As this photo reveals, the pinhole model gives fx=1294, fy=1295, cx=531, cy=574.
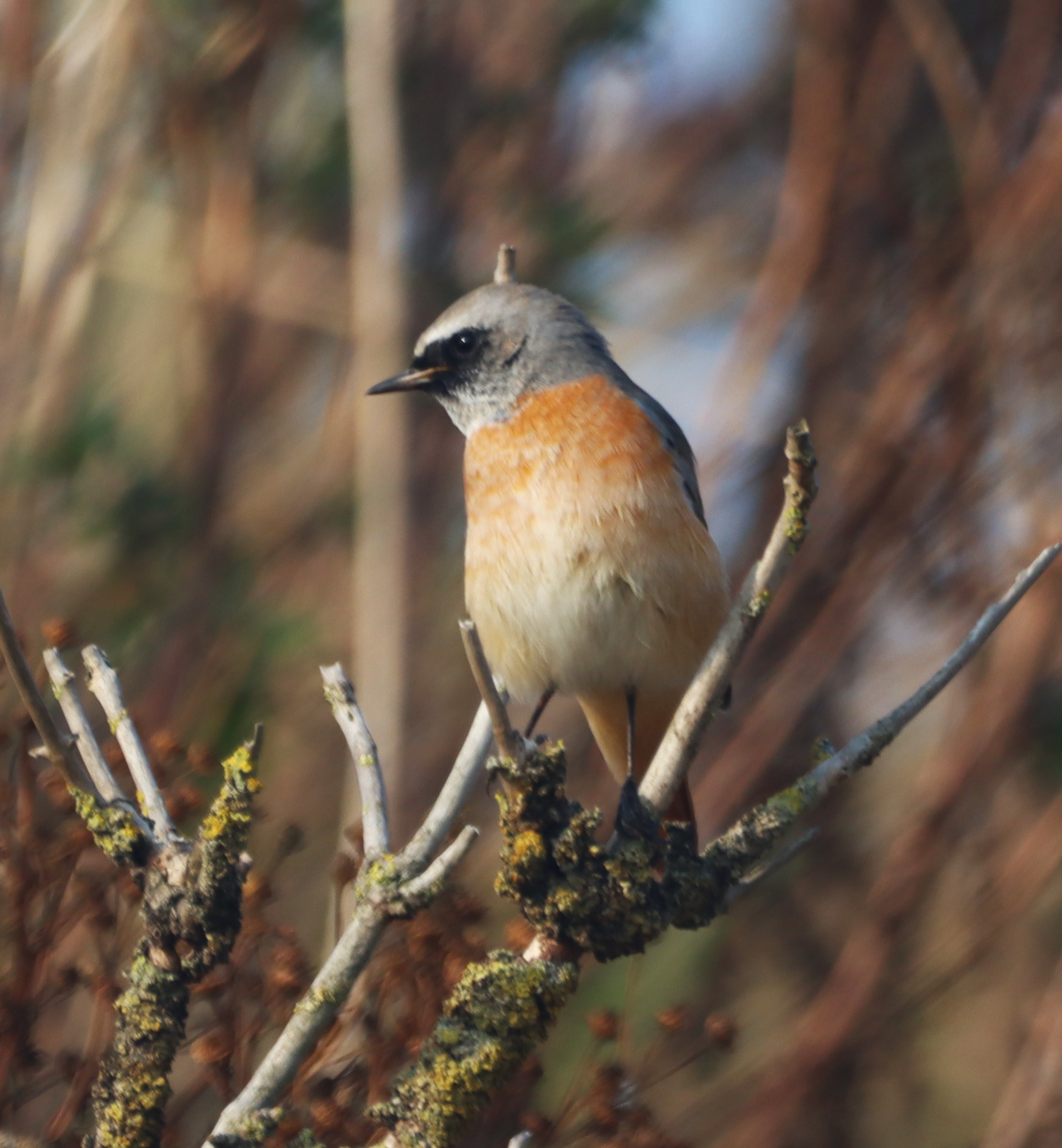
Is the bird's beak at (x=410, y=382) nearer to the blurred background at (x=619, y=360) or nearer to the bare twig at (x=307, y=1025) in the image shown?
the blurred background at (x=619, y=360)

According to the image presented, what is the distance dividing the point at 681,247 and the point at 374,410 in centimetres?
262

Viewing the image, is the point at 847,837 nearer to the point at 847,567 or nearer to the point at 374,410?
the point at 847,567

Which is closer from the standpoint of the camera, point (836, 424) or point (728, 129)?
point (836, 424)

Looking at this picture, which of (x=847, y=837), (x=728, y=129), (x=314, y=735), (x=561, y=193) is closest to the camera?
(x=314, y=735)

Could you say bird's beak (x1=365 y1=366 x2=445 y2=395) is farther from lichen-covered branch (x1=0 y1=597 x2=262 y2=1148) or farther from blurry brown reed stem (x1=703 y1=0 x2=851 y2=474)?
lichen-covered branch (x1=0 y1=597 x2=262 y2=1148)

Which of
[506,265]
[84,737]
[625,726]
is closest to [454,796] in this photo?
[84,737]

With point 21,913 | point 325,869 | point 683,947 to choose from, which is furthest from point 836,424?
point 21,913

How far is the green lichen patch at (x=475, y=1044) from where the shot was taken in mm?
2023

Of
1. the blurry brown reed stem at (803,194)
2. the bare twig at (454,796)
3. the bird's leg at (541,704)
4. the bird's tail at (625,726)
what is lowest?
the bare twig at (454,796)

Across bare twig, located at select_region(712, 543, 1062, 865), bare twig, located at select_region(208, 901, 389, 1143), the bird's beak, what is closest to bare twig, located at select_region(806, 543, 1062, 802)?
bare twig, located at select_region(712, 543, 1062, 865)

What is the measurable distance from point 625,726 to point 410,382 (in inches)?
48.5

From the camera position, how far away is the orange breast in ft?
10.9

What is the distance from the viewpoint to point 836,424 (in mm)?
A: 4941

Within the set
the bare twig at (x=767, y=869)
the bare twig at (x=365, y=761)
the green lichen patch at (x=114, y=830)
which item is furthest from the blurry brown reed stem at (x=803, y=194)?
the green lichen patch at (x=114, y=830)
